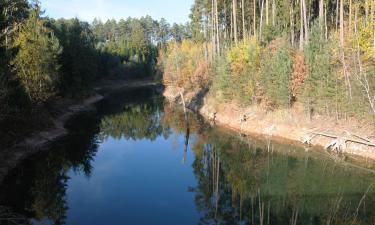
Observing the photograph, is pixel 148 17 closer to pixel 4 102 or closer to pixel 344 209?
pixel 4 102

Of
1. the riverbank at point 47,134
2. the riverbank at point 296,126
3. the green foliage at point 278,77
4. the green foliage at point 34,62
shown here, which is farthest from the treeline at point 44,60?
the green foliage at point 278,77

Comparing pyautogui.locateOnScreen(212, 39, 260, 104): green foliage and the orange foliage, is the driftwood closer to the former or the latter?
the orange foliage

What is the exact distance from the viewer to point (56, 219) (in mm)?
20469

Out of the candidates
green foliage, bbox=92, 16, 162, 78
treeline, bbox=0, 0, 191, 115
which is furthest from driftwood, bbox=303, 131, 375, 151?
green foliage, bbox=92, 16, 162, 78

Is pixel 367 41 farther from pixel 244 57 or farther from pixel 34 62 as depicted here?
pixel 34 62

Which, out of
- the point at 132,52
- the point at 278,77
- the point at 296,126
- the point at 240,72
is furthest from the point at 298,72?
the point at 132,52

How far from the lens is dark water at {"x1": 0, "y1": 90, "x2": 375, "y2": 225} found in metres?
20.4

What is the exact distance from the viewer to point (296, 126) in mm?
36000

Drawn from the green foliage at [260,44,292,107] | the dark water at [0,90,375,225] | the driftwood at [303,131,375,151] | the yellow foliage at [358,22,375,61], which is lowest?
the dark water at [0,90,375,225]

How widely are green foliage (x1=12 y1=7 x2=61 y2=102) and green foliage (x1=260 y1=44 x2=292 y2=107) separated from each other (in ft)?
75.8

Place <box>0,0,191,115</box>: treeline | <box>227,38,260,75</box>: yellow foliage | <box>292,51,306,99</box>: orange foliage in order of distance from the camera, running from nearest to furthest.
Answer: <box>0,0,191,115</box>: treeline → <box>292,51,306,99</box>: orange foliage → <box>227,38,260,75</box>: yellow foliage

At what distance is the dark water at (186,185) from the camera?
67.1ft

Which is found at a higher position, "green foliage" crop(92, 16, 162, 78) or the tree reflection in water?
"green foliage" crop(92, 16, 162, 78)

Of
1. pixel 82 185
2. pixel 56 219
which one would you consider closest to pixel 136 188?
pixel 82 185
